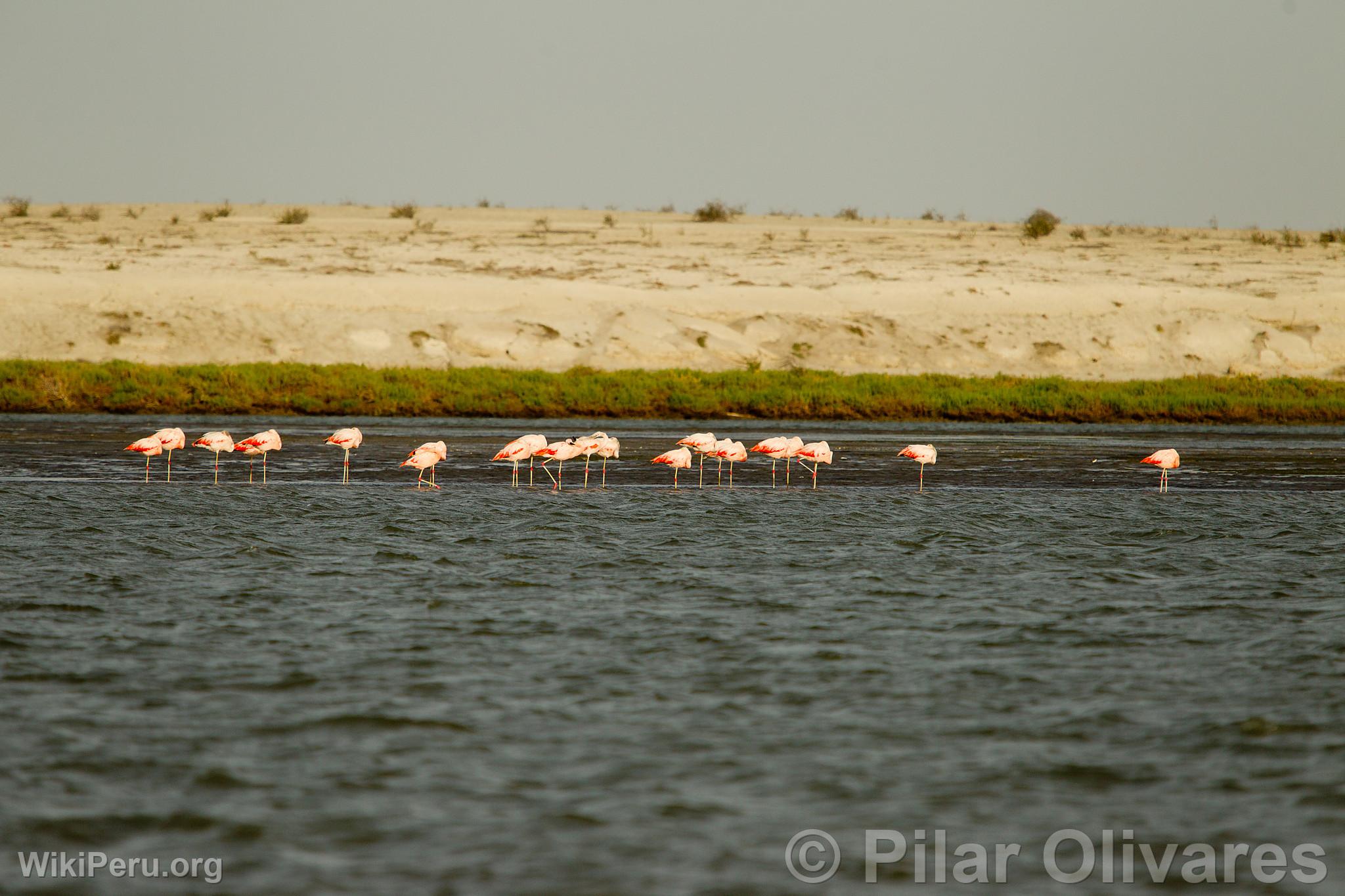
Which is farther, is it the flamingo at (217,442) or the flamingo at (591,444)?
the flamingo at (591,444)

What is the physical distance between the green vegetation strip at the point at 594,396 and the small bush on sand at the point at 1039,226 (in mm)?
23518

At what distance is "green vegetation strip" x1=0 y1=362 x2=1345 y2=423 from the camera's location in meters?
29.3

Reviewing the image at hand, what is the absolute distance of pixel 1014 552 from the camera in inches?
563

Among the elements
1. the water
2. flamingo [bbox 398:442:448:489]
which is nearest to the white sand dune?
flamingo [bbox 398:442:448:489]

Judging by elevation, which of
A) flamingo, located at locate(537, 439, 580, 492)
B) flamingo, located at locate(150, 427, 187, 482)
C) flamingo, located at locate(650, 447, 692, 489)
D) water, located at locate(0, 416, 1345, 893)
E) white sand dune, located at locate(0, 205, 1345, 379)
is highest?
white sand dune, located at locate(0, 205, 1345, 379)

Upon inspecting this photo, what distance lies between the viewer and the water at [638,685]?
654cm

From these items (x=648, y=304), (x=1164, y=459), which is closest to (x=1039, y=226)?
(x=648, y=304)

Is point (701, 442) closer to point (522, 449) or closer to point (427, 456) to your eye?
point (522, 449)

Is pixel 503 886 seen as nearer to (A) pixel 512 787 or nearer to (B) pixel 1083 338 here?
(A) pixel 512 787

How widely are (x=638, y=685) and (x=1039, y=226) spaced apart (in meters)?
49.3

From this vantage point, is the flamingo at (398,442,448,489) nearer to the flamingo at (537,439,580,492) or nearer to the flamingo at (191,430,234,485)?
the flamingo at (537,439,580,492)

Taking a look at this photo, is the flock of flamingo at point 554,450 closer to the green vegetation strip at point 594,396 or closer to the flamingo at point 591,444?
the flamingo at point 591,444

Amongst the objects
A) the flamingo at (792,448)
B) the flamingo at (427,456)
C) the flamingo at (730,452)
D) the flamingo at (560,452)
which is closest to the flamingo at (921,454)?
the flamingo at (792,448)

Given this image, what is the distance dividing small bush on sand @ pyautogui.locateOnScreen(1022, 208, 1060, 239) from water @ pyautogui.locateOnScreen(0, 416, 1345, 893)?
129 ft
